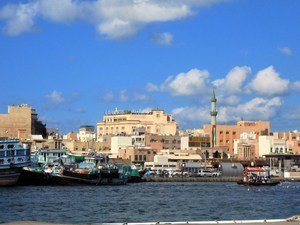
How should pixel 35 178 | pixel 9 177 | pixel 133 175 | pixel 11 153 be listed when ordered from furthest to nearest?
1. pixel 133 175
2. pixel 35 178
3. pixel 11 153
4. pixel 9 177

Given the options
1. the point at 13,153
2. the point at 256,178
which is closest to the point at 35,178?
the point at 13,153

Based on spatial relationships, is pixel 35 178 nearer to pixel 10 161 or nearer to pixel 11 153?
pixel 11 153

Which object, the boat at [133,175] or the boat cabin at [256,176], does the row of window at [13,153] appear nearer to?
the boat at [133,175]

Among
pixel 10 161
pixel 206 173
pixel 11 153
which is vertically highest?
pixel 11 153

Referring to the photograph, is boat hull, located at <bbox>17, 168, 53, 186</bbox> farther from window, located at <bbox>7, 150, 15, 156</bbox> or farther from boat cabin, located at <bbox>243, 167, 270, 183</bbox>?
boat cabin, located at <bbox>243, 167, 270, 183</bbox>

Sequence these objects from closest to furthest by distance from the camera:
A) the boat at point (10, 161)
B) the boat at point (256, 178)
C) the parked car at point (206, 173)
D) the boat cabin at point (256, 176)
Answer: the boat at point (10, 161) < the boat at point (256, 178) < the boat cabin at point (256, 176) < the parked car at point (206, 173)

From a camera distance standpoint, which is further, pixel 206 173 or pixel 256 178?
pixel 206 173

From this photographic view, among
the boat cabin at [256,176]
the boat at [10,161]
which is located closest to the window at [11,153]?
the boat at [10,161]

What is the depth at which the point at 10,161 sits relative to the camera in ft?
353

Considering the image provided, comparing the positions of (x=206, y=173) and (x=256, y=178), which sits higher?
(x=206, y=173)

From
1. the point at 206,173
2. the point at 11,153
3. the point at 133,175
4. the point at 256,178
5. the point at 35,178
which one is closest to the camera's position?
Result: the point at 11,153

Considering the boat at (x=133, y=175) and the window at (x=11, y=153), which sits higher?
the window at (x=11, y=153)

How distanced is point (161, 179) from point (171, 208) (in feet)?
325

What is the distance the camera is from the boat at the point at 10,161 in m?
106
